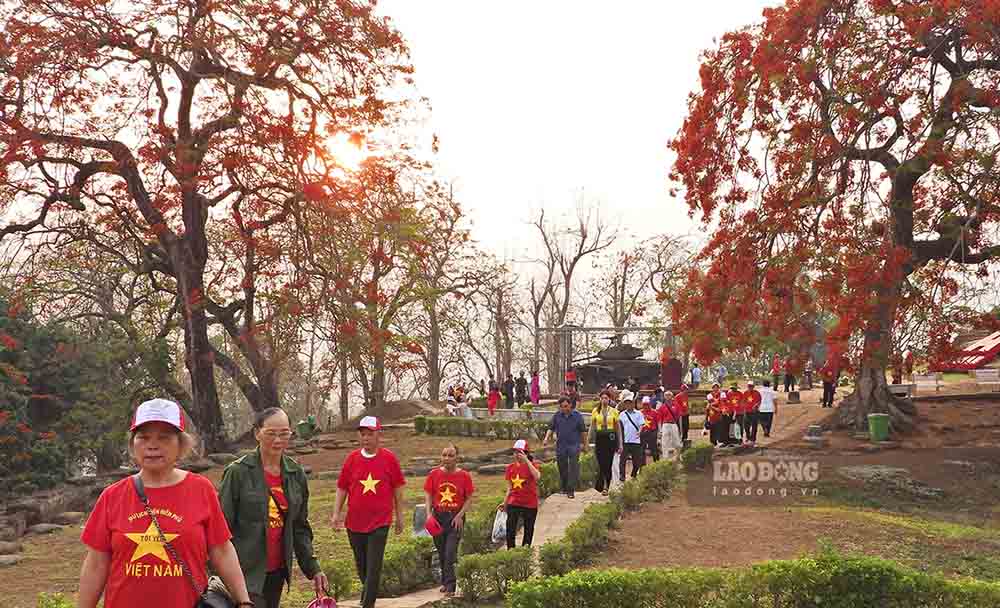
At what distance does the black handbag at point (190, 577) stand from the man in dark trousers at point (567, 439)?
407 inches

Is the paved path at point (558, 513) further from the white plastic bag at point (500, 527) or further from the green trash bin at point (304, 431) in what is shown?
the green trash bin at point (304, 431)

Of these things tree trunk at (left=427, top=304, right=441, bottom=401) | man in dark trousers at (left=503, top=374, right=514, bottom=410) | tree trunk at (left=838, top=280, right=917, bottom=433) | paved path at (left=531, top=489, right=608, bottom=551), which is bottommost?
paved path at (left=531, top=489, right=608, bottom=551)

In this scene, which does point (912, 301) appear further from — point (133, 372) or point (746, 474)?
point (133, 372)

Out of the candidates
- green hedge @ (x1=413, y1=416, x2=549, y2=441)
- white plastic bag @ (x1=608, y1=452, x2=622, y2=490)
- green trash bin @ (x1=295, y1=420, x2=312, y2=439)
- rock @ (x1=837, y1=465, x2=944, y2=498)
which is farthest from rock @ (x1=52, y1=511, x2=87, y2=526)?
rock @ (x1=837, y1=465, x2=944, y2=498)

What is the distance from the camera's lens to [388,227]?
21234 mm

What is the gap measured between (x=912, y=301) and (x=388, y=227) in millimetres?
10873

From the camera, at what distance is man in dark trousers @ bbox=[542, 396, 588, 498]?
14344mm

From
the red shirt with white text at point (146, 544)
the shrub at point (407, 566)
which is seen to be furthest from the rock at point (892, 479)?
the red shirt with white text at point (146, 544)

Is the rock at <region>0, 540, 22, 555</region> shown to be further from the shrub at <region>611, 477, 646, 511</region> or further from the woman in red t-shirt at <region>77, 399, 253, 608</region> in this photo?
the woman in red t-shirt at <region>77, 399, 253, 608</region>

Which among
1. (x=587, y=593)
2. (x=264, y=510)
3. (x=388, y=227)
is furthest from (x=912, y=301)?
(x=264, y=510)

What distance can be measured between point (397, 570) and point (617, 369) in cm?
3148

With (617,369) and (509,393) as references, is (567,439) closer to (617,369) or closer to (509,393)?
(509,393)

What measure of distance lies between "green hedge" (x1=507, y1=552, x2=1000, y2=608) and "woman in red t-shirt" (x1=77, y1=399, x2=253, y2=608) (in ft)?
15.5

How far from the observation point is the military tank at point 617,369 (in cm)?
4094
